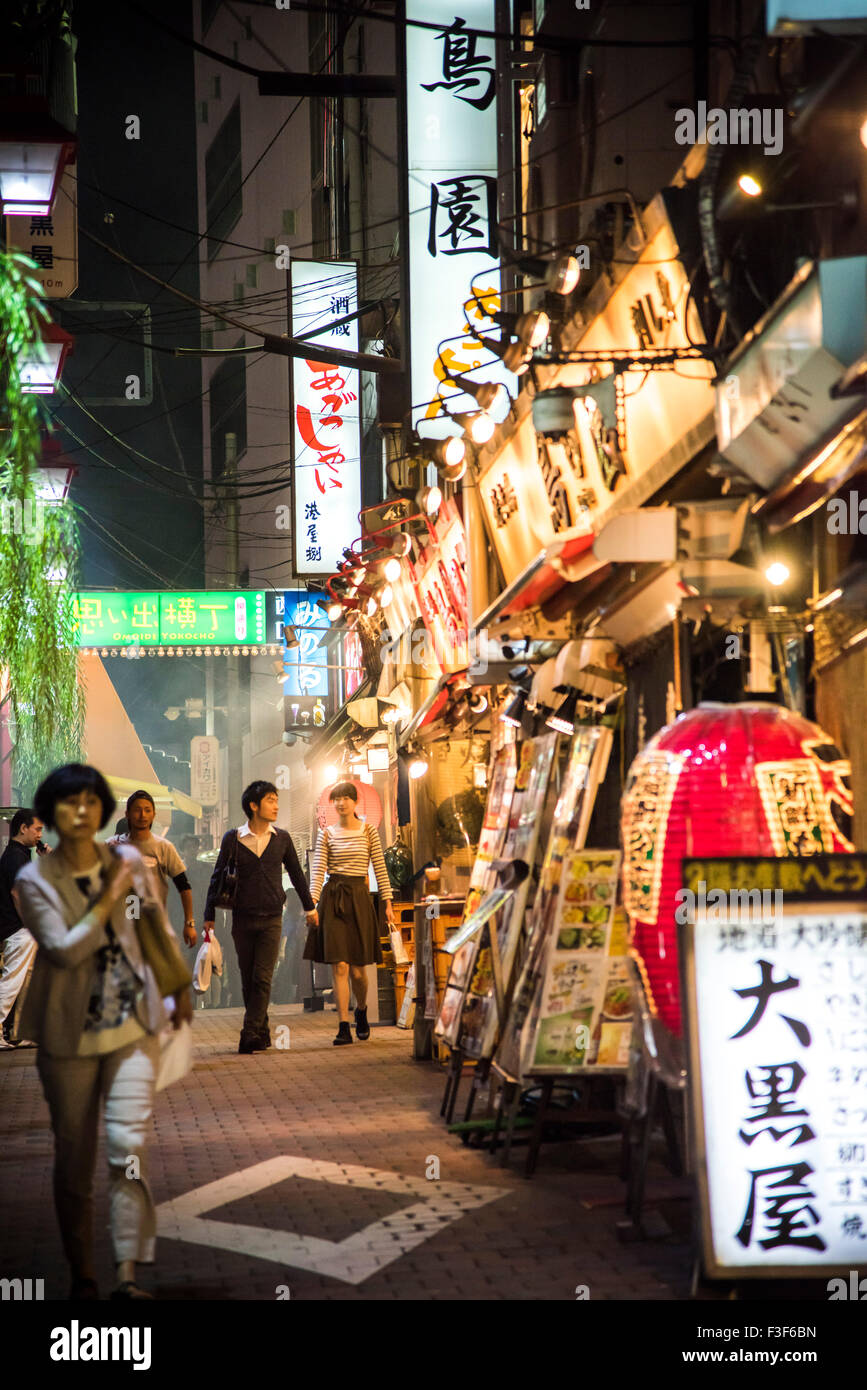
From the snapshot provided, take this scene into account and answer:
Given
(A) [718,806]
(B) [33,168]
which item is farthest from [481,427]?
(A) [718,806]

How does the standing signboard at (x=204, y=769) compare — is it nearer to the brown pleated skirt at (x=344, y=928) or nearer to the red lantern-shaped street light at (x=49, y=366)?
the brown pleated skirt at (x=344, y=928)

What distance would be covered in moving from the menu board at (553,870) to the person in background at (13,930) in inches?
319

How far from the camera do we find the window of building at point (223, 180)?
4547 cm

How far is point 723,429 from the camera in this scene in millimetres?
7207

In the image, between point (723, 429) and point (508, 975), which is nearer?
point (723, 429)

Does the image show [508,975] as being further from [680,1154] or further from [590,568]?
[590,568]

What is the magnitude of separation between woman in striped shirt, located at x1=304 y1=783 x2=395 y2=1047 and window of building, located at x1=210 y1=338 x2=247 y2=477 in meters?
29.1

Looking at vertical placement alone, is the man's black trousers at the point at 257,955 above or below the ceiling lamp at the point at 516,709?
below

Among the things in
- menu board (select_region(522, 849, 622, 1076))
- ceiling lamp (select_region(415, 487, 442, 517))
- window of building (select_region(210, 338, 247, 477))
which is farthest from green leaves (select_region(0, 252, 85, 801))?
window of building (select_region(210, 338, 247, 477))

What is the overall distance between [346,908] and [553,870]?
6.96 m

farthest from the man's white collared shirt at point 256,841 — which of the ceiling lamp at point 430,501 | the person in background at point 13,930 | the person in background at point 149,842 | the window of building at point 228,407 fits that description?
the window of building at point 228,407

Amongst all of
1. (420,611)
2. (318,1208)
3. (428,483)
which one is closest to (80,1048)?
(318,1208)

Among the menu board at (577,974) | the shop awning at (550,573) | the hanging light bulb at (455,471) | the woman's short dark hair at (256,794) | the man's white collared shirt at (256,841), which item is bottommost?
the menu board at (577,974)

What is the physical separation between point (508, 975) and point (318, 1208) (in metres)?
2.13
